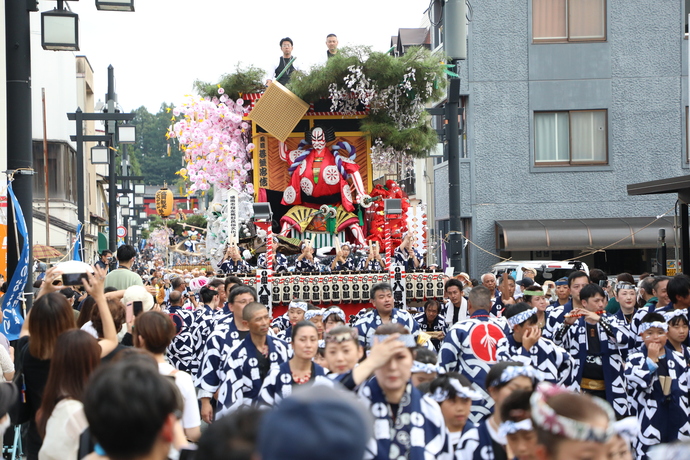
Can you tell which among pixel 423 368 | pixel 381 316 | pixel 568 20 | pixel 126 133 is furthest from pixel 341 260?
pixel 568 20

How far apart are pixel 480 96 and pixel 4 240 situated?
750 inches

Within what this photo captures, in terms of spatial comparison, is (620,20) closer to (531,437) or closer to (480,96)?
(480,96)

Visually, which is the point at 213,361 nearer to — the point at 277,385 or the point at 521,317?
the point at 277,385

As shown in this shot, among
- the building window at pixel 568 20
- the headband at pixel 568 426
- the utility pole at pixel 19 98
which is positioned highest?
the building window at pixel 568 20

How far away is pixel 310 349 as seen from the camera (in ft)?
17.8

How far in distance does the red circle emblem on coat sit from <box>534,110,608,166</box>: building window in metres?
19.9

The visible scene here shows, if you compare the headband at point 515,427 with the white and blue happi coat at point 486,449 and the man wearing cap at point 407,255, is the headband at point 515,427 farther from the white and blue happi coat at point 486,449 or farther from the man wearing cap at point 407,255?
the man wearing cap at point 407,255

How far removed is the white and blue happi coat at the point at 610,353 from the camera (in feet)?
25.9

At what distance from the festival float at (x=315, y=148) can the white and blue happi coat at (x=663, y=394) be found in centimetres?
858

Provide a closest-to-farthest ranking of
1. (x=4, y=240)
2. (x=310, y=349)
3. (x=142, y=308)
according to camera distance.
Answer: (x=310, y=349)
(x=142, y=308)
(x=4, y=240)

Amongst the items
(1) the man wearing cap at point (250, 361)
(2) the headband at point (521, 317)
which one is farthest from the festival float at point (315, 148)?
(1) the man wearing cap at point (250, 361)

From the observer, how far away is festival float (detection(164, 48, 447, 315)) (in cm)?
1712

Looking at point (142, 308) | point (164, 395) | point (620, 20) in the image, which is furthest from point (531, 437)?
point (620, 20)

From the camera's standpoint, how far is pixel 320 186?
1825 cm
